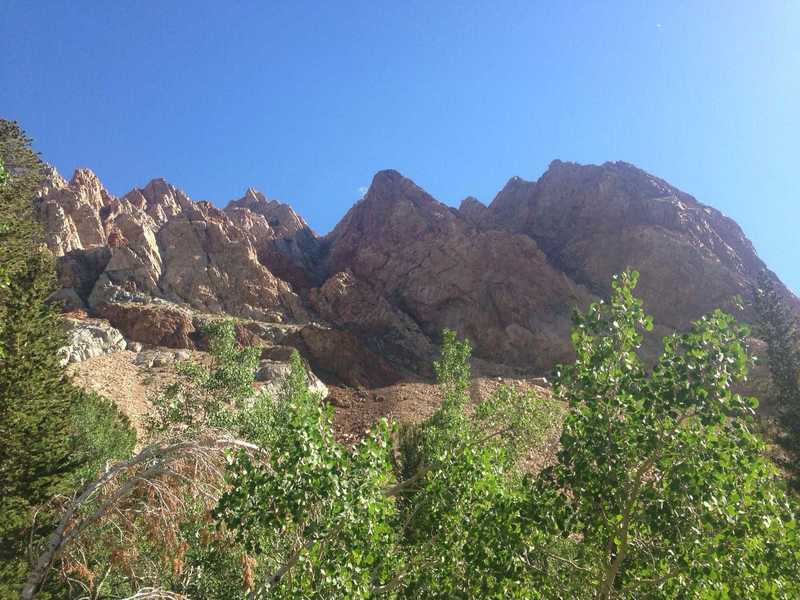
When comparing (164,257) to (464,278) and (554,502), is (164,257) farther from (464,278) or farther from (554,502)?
(554,502)

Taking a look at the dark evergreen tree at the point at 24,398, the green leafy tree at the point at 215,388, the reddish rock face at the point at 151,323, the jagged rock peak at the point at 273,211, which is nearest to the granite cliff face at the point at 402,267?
the reddish rock face at the point at 151,323

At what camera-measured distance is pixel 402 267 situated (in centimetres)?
7456

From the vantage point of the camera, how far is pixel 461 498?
510 centimetres

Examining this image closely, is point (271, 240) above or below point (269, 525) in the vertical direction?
above

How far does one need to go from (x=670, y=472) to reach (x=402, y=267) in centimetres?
7096

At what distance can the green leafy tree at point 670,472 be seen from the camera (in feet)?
12.0

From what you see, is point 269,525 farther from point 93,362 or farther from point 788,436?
point 93,362

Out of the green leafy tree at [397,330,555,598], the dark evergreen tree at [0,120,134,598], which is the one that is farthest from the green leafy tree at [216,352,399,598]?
the dark evergreen tree at [0,120,134,598]

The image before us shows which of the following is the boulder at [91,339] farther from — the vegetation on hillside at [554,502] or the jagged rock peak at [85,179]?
the jagged rock peak at [85,179]

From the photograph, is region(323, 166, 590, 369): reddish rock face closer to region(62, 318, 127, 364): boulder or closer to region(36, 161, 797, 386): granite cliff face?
region(36, 161, 797, 386): granite cliff face

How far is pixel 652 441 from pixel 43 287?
17100mm

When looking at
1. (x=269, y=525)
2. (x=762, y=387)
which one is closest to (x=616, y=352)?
(x=269, y=525)

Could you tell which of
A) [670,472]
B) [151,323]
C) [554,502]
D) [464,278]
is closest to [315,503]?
[554,502]

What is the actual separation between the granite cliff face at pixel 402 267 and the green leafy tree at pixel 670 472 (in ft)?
146
